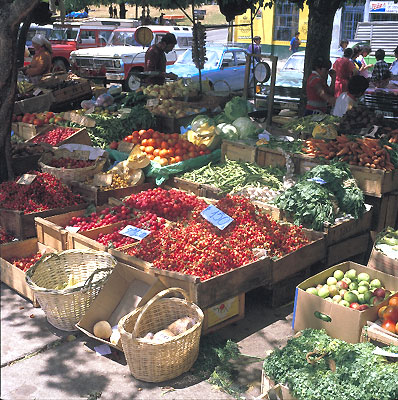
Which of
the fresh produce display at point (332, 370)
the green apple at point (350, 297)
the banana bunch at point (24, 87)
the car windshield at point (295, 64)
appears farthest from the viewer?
the car windshield at point (295, 64)

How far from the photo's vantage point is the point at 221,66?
1522 cm

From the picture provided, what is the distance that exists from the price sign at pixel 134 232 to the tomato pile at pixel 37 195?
1258mm

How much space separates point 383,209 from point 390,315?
2.51 metres

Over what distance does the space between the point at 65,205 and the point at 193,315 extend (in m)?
2.71

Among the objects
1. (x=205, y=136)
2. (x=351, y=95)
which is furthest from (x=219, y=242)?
(x=351, y=95)

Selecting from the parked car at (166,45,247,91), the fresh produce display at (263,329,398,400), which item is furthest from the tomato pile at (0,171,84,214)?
the parked car at (166,45,247,91)

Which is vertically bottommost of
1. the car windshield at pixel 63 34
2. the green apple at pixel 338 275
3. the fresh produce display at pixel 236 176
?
the green apple at pixel 338 275

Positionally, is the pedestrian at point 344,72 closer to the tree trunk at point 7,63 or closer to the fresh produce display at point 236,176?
the fresh produce display at point 236,176

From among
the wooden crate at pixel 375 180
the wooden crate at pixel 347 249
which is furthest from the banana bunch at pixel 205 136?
the wooden crate at pixel 347 249

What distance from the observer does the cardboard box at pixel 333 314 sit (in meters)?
4.39

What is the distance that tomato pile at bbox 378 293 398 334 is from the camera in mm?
4195

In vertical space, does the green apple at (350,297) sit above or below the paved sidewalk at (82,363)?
above

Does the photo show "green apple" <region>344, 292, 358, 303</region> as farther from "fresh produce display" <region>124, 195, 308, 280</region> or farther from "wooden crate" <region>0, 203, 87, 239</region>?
"wooden crate" <region>0, 203, 87, 239</region>

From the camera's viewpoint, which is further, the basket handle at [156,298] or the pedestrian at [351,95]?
the pedestrian at [351,95]
